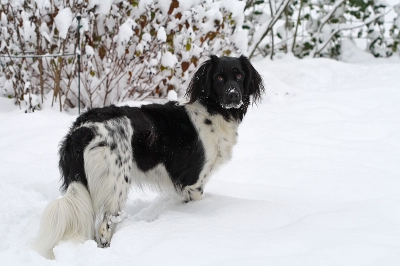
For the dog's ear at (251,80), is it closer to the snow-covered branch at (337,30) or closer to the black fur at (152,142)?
the black fur at (152,142)

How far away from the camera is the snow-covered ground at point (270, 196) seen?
2441 mm

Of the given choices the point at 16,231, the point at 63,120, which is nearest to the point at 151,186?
the point at 16,231

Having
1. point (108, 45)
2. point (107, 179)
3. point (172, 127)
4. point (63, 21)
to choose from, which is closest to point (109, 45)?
point (108, 45)

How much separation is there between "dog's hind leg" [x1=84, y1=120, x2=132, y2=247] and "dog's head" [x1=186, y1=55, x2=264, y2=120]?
0.82 meters

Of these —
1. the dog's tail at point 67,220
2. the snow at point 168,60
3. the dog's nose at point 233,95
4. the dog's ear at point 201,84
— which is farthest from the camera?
the snow at point 168,60

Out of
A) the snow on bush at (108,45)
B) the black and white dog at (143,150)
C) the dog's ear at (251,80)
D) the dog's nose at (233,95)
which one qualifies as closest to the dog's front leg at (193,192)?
the black and white dog at (143,150)

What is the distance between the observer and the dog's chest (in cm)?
341

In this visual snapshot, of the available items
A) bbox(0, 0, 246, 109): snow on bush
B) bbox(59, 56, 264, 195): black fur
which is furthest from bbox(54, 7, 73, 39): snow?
bbox(59, 56, 264, 195): black fur

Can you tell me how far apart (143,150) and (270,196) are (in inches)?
43.8

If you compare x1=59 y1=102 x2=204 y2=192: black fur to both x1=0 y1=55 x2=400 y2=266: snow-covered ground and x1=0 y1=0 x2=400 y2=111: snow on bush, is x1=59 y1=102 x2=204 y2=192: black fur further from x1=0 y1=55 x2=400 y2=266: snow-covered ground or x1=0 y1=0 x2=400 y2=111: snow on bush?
x1=0 y1=0 x2=400 y2=111: snow on bush

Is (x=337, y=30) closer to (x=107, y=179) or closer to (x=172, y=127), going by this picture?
(x=172, y=127)

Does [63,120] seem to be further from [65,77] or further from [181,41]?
[181,41]

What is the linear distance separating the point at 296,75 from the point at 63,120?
4244 millimetres

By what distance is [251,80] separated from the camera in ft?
12.1
